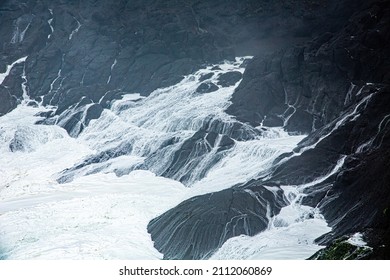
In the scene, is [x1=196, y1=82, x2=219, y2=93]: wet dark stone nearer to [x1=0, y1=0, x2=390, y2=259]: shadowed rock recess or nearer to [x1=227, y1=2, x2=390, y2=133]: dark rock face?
[x1=0, y1=0, x2=390, y2=259]: shadowed rock recess

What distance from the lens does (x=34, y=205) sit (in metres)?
24.9

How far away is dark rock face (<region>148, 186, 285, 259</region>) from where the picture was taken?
18922 mm

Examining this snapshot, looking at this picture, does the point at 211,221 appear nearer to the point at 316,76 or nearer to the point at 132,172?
the point at 132,172

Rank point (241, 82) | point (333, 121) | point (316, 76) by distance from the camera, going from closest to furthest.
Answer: point (333, 121) → point (316, 76) → point (241, 82)

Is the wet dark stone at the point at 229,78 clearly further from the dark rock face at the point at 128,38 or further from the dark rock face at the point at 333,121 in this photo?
the dark rock face at the point at 333,121

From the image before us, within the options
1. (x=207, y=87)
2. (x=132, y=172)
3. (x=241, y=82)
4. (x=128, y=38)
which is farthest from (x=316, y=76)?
(x=128, y=38)

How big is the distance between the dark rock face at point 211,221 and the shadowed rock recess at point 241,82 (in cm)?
4

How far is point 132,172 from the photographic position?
29.0 m

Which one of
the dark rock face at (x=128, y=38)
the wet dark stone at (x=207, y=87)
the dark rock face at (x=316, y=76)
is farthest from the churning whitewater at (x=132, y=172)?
the dark rock face at (x=128, y=38)

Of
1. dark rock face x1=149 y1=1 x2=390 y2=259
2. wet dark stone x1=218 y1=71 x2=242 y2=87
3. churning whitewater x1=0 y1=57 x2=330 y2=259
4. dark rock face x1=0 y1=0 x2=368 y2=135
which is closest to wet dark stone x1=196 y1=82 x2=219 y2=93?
churning whitewater x1=0 y1=57 x2=330 y2=259

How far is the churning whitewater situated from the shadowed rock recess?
1.07ft

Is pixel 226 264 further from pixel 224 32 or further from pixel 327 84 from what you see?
pixel 224 32

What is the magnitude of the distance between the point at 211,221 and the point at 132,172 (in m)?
10.2

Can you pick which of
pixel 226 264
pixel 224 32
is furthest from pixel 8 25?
pixel 226 264
